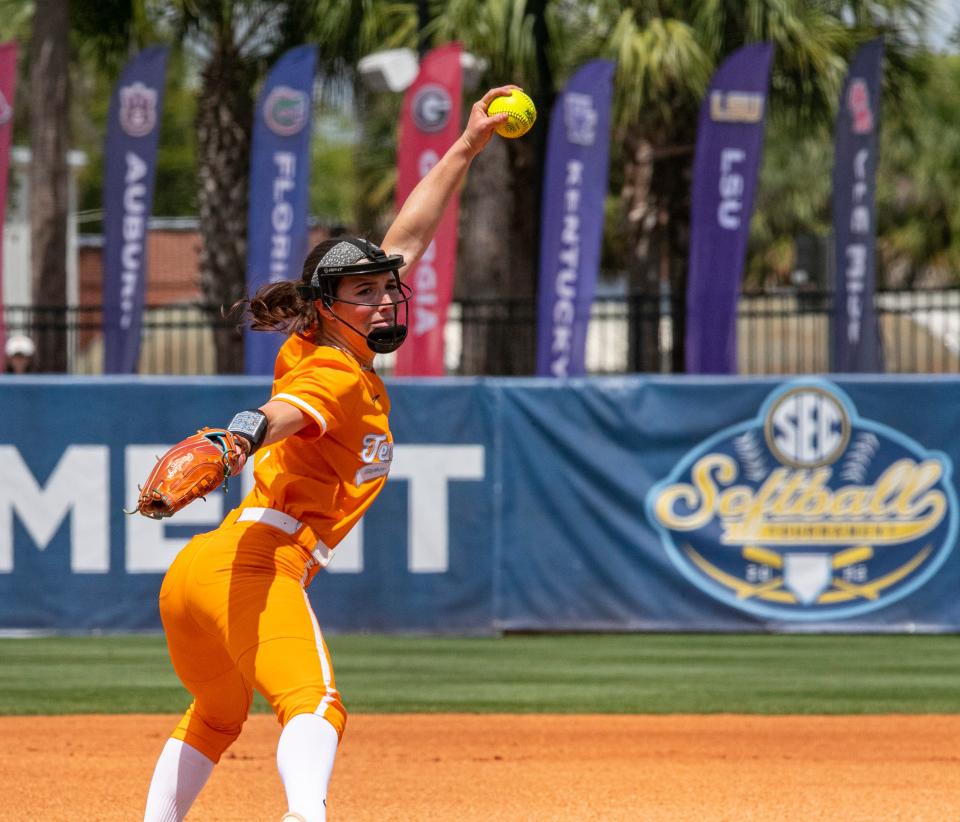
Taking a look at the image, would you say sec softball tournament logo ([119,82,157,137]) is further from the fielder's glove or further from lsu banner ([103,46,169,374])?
the fielder's glove

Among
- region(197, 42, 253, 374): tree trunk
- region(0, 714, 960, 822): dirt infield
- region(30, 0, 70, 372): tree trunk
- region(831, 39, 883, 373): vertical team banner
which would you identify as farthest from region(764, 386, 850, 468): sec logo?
region(197, 42, 253, 374): tree trunk

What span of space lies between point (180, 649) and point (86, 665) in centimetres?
600

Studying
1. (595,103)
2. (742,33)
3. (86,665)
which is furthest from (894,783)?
(742,33)

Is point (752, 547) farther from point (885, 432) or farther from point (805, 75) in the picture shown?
point (805, 75)

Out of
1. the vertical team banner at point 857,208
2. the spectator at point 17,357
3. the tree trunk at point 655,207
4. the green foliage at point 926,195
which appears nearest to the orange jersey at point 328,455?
the spectator at point 17,357

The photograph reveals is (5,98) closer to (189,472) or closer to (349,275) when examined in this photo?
(349,275)

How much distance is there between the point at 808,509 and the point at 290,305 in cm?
684

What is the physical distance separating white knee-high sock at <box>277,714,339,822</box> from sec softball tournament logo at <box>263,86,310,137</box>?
36.4 feet

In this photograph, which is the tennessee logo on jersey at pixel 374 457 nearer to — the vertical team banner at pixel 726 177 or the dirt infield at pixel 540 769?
the dirt infield at pixel 540 769

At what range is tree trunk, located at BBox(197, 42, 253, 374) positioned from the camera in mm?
19844

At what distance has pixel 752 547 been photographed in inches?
408

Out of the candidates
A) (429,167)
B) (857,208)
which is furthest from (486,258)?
(857,208)

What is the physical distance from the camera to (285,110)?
559 inches

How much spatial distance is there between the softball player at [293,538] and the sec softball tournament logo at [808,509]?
6.46 meters
